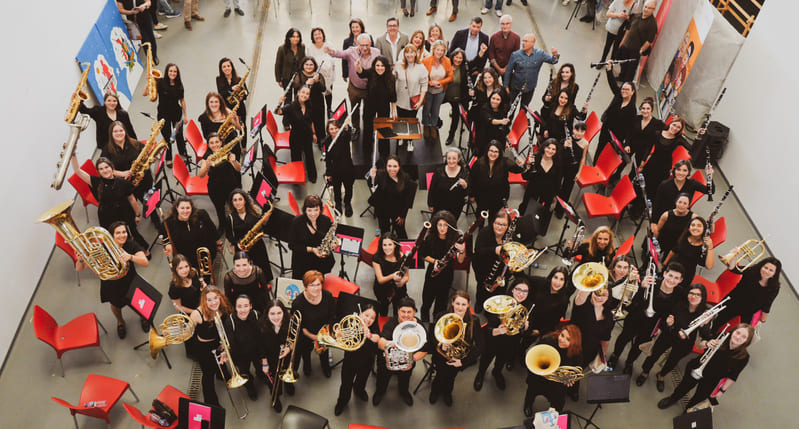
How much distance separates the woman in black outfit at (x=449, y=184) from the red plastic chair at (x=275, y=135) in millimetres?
2559

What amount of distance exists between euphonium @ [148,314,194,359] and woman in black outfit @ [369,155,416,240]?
257 centimetres

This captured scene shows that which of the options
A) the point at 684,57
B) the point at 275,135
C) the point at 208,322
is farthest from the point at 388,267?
the point at 684,57

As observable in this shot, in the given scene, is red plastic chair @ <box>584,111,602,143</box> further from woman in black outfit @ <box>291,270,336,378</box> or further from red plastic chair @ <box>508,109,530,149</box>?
woman in black outfit @ <box>291,270,336,378</box>

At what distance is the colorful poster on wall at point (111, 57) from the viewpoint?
8.55 m

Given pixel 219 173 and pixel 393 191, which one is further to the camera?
pixel 219 173

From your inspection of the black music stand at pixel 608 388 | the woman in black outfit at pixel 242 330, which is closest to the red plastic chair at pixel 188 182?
the woman in black outfit at pixel 242 330

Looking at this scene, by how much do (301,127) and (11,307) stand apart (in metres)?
3.88

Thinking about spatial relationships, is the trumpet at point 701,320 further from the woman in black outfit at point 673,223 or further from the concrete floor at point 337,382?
the woman in black outfit at point 673,223

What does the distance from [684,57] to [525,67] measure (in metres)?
2.99

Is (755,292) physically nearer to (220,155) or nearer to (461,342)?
(461,342)

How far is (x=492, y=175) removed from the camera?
261 inches

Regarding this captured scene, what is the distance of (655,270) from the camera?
572 centimetres

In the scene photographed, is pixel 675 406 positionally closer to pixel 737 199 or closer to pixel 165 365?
pixel 737 199

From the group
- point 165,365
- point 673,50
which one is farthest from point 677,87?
point 165,365
